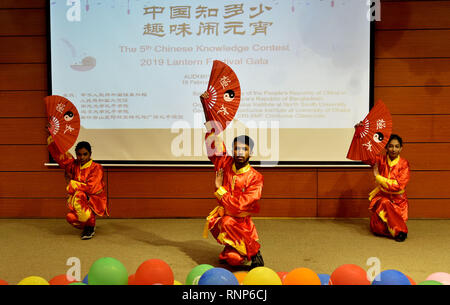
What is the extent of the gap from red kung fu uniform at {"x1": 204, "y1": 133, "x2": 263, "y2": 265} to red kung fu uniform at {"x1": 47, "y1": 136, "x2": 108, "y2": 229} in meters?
1.21

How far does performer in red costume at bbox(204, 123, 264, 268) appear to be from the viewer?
8.91 feet

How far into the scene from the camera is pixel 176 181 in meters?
4.19

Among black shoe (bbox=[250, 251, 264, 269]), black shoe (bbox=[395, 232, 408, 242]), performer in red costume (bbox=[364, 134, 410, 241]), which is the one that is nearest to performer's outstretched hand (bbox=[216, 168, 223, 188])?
black shoe (bbox=[250, 251, 264, 269])

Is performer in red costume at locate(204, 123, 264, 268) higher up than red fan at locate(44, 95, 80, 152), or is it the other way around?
red fan at locate(44, 95, 80, 152)

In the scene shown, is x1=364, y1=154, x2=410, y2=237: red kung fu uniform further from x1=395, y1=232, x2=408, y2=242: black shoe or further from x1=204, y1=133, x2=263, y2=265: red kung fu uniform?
x1=204, y1=133, x2=263, y2=265: red kung fu uniform

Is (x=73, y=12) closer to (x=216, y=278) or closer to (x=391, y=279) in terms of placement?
(x=216, y=278)

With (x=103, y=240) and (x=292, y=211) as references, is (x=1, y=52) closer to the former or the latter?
(x=103, y=240)

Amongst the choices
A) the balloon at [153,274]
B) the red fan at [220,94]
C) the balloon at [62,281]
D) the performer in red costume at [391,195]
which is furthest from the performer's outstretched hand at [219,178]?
the performer in red costume at [391,195]

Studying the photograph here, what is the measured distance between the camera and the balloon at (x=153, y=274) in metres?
2.02

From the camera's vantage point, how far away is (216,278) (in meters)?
1.83

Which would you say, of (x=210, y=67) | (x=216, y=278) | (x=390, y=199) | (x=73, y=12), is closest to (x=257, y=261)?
(x=216, y=278)

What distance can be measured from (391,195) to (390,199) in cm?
3

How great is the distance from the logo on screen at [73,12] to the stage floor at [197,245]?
1967mm
